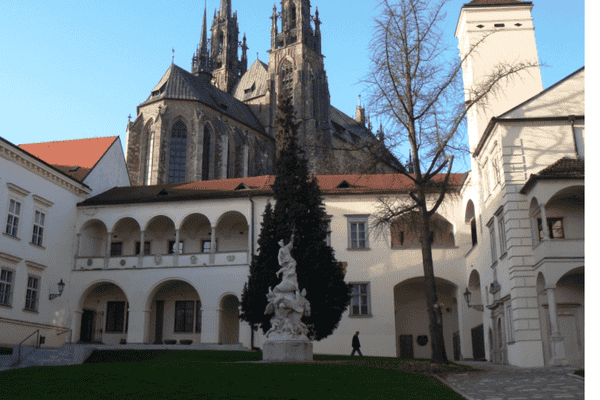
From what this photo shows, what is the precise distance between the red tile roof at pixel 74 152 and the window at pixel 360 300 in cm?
1677

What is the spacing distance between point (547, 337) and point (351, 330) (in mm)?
11037

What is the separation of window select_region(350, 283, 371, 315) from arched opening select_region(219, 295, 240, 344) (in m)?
6.29

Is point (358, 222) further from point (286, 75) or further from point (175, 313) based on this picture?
point (286, 75)

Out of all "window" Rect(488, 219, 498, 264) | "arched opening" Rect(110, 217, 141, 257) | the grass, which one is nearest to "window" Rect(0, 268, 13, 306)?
"arched opening" Rect(110, 217, 141, 257)

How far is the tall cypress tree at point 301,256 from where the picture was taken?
75.7 feet

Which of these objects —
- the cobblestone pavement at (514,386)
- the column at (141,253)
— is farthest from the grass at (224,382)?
the column at (141,253)

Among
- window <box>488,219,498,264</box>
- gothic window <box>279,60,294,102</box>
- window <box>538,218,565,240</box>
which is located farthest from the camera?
gothic window <box>279,60,294,102</box>

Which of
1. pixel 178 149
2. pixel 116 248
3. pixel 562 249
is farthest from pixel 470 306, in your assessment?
pixel 178 149

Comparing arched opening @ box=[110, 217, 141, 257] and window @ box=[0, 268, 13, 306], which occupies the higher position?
arched opening @ box=[110, 217, 141, 257]

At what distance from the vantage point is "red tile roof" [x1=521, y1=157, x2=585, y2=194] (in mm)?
19906

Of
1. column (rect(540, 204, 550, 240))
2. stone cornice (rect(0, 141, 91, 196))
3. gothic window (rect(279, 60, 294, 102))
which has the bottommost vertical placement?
column (rect(540, 204, 550, 240))

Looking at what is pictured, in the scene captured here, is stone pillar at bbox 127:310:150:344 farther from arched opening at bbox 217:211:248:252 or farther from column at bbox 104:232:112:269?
arched opening at bbox 217:211:248:252

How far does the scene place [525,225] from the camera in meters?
21.3
